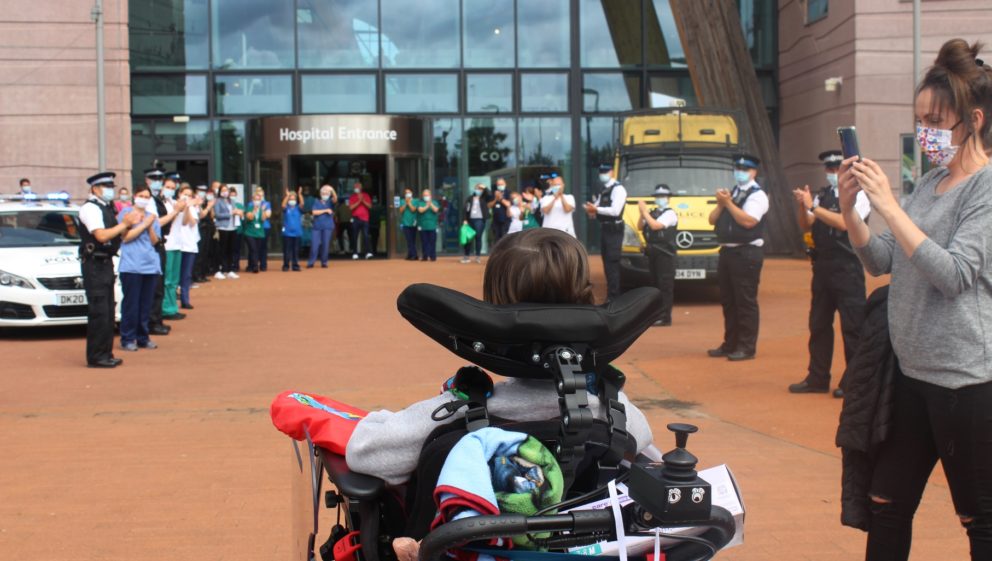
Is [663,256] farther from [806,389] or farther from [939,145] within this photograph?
[939,145]

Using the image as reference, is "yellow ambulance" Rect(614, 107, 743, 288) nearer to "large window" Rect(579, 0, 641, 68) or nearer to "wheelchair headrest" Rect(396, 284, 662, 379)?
"large window" Rect(579, 0, 641, 68)

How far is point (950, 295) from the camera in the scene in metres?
3.07

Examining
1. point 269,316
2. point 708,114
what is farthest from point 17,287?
point 708,114

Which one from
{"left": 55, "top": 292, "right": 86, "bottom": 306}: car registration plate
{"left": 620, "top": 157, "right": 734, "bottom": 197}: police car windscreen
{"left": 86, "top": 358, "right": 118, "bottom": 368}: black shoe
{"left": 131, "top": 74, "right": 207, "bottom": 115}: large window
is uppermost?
{"left": 131, "top": 74, "right": 207, "bottom": 115}: large window

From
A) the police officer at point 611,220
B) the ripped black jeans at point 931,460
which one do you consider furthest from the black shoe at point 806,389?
the police officer at point 611,220

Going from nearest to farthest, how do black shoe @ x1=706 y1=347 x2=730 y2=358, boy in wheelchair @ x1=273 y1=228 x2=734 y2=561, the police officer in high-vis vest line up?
boy in wheelchair @ x1=273 y1=228 x2=734 y2=561, black shoe @ x1=706 y1=347 x2=730 y2=358, the police officer in high-vis vest

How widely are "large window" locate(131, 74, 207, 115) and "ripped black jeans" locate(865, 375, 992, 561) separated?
2744 centimetres

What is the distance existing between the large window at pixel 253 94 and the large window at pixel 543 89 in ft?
21.0

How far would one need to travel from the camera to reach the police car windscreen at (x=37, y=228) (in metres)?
13.5

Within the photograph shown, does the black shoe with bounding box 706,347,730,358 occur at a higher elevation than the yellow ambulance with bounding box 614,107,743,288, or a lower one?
lower

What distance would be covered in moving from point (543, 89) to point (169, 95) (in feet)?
33.4

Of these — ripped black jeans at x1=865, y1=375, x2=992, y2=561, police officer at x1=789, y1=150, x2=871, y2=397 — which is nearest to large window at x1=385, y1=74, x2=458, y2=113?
police officer at x1=789, y1=150, x2=871, y2=397

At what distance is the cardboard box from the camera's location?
221 centimetres

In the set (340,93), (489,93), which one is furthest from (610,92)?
(340,93)
